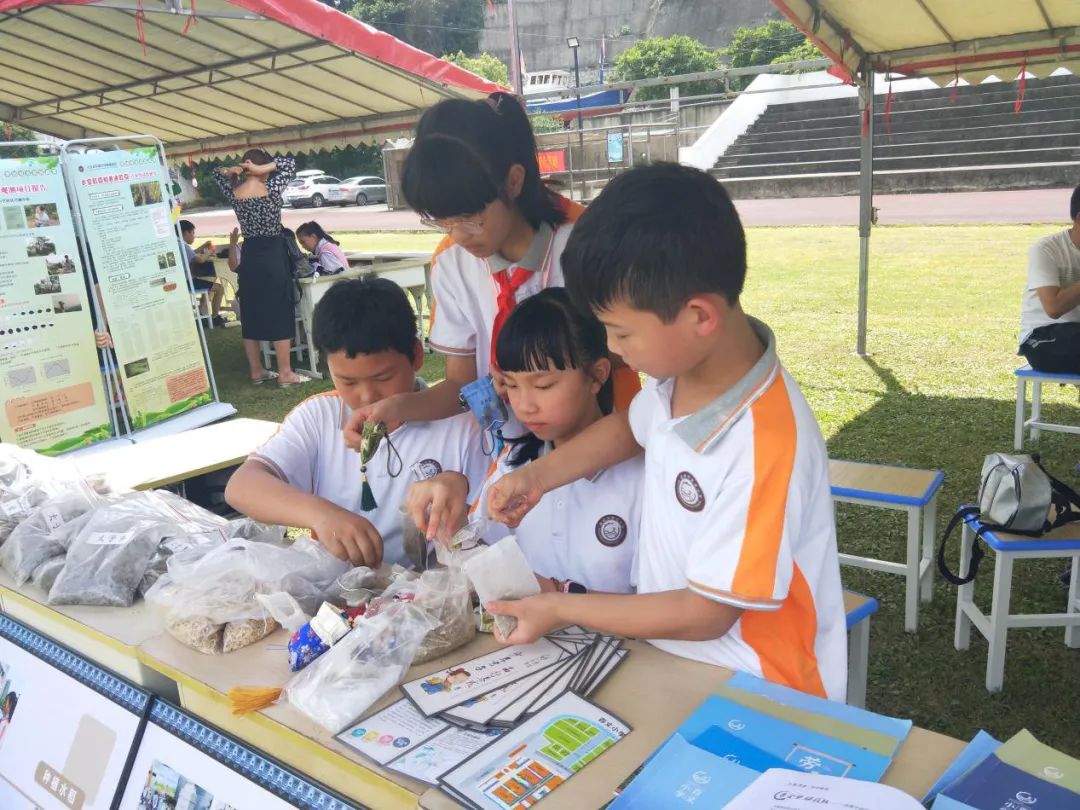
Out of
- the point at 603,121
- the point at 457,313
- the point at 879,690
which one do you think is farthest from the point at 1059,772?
the point at 603,121

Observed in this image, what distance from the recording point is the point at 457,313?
6.98 feet

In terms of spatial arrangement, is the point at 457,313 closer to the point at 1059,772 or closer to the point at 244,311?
the point at 1059,772

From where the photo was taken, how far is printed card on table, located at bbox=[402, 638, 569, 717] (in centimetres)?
122

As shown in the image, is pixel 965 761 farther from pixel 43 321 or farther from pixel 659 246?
pixel 43 321

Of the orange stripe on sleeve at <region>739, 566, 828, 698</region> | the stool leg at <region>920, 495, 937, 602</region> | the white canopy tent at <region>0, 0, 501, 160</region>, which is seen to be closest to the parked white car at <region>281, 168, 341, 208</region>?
the white canopy tent at <region>0, 0, 501, 160</region>

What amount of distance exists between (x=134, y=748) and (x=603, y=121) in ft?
94.2

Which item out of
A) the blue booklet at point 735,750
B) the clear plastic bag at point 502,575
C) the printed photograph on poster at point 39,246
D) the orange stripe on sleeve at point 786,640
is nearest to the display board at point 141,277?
the printed photograph on poster at point 39,246

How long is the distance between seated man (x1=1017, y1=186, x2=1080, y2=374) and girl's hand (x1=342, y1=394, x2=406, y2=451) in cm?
398

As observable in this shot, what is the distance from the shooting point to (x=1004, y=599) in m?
2.61

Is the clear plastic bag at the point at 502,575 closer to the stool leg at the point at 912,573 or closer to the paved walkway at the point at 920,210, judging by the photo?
the stool leg at the point at 912,573

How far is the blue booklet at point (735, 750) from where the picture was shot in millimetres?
1019

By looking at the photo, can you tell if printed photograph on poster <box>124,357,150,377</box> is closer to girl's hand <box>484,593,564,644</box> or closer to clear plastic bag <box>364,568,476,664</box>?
clear plastic bag <box>364,568,476,664</box>

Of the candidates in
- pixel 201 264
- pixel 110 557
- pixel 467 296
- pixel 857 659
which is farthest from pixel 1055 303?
pixel 201 264

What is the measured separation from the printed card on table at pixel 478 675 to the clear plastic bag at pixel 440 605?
48mm
